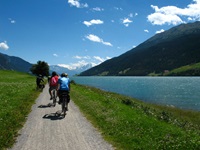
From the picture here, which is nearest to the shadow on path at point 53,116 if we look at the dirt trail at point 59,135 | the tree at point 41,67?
the dirt trail at point 59,135

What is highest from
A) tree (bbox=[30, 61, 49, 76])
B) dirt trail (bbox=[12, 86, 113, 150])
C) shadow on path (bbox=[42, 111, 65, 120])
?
tree (bbox=[30, 61, 49, 76])

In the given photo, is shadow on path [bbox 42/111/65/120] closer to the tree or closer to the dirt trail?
the dirt trail

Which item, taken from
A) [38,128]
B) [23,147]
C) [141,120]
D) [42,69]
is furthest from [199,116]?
[42,69]

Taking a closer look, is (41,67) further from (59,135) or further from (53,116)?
(59,135)

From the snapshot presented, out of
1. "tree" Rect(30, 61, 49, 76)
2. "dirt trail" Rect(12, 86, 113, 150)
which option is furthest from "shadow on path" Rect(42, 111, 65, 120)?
"tree" Rect(30, 61, 49, 76)

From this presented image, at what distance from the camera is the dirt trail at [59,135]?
12.5m

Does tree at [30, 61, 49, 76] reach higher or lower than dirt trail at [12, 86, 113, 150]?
higher

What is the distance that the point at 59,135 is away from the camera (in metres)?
14.6

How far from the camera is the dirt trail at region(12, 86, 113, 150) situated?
12.5m

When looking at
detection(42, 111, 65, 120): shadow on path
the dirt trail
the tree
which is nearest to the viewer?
the dirt trail

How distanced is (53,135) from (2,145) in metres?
2.94

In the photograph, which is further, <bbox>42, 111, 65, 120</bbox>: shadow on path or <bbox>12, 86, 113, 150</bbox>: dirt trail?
<bbox>42, 111, 65, 120</bbox>: shadow on path

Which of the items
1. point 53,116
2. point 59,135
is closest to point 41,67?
point 53,116

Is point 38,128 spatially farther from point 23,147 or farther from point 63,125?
point 23,147
